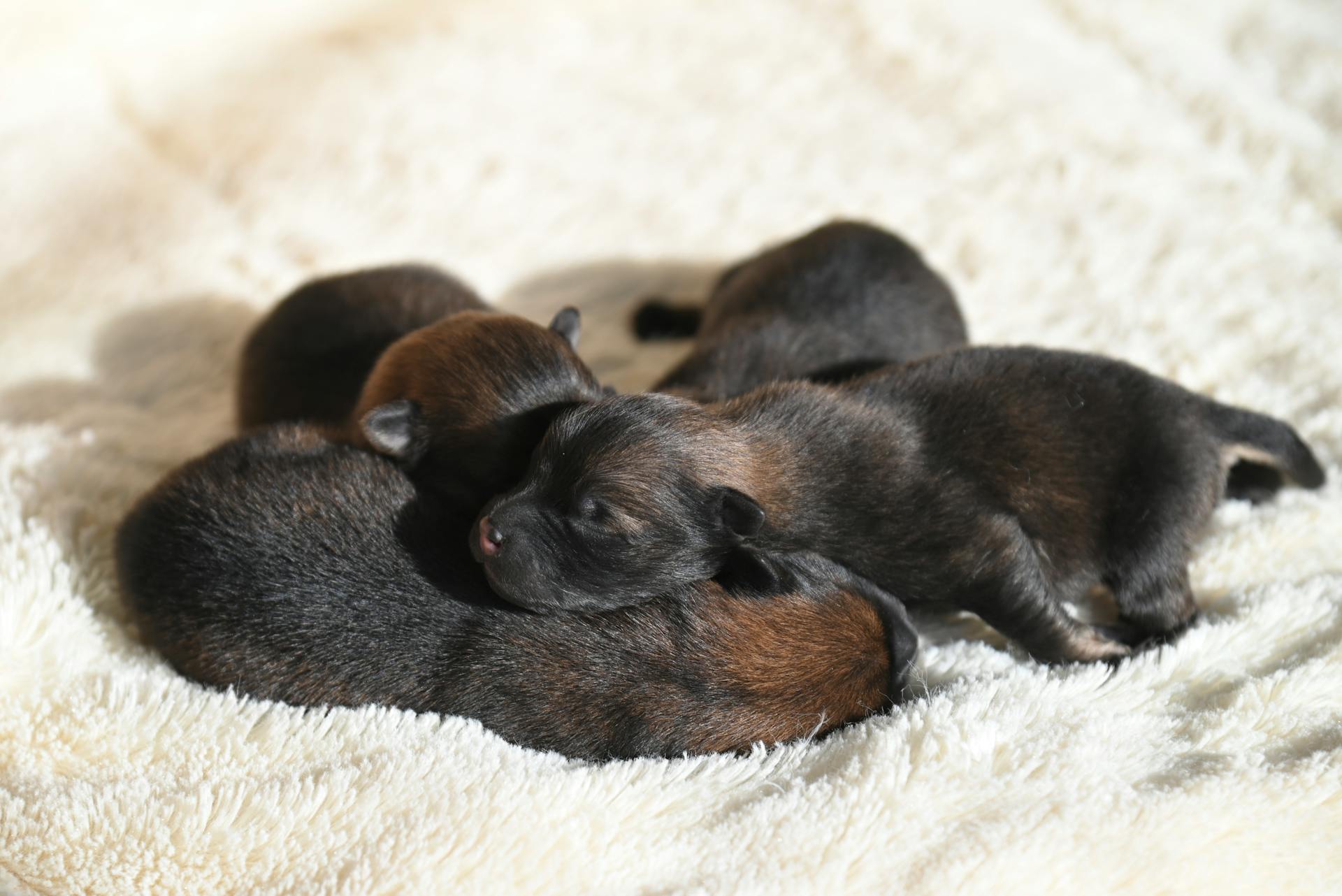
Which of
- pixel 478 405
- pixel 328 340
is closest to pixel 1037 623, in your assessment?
pixel 478 405

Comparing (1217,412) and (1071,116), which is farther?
(1071,116)

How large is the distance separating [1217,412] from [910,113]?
2.17 meters

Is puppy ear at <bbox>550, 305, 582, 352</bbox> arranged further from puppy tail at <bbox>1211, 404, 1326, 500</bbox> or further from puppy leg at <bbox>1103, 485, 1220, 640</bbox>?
puppy tail at <bbox>1211, 404, 1326, 500</bbox>

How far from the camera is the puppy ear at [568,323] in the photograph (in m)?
2.97

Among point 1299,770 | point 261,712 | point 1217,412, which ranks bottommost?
point 261,712

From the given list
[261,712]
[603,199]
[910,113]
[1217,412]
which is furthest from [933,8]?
[261,712]

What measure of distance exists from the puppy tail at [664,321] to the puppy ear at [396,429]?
4.23 feet

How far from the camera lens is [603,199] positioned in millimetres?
4277

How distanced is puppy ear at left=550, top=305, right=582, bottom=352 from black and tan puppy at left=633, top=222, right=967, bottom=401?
30 cm

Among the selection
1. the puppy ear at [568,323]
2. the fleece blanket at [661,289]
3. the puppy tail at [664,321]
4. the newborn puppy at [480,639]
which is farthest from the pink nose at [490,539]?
the puppy tail at [664,321]

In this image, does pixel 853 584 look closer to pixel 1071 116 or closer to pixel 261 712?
pixel 261 712

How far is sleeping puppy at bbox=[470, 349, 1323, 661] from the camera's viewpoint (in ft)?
7.78

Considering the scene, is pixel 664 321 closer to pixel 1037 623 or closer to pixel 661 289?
pixel 661 289

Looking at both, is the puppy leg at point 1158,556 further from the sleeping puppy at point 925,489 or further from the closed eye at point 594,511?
the closed eye at point 594,511
